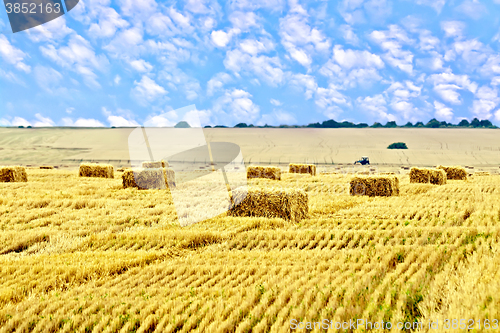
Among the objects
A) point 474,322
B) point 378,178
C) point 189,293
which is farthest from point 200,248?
point 378,178

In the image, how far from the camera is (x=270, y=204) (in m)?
12.5

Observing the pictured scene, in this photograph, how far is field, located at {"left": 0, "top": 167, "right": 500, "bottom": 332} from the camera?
453 centimetres

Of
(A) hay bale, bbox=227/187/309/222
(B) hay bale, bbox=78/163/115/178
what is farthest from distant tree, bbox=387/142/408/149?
(A) hay bale, bbox=227/187/309/222

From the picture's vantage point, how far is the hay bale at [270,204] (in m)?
12.2

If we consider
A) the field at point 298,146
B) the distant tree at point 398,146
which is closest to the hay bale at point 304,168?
the field at point 298,146

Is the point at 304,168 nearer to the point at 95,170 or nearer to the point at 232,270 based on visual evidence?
the point at 95,170

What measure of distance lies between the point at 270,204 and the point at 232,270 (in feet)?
19.6

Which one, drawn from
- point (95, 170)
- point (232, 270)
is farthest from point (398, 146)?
point (232, 270)

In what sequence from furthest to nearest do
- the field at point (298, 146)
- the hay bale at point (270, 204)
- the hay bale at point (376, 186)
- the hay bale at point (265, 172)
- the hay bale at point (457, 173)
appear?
the field at point (298, 146) → the hay bale at point (457, 173) → the hay bale at point (265, 172) → the hay bale at point (376, 186) → the hay bale at point (270, 204)

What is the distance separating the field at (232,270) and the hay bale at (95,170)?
35.9 ft

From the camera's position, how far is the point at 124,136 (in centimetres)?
9356

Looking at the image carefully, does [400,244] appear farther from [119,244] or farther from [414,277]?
[119,244]

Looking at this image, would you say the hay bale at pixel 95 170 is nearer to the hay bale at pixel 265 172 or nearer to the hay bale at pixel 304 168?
the hay bale at pixel 265 172

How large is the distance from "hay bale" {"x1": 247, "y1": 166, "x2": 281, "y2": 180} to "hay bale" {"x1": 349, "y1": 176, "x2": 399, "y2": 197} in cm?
593
